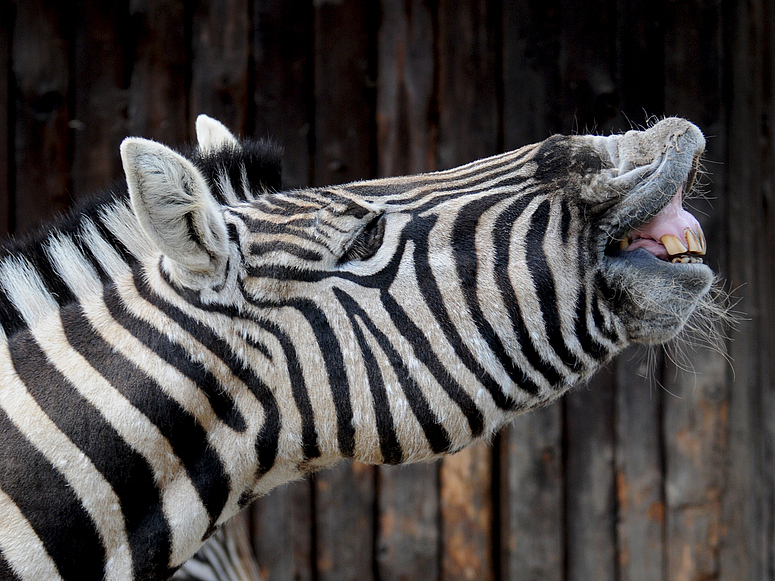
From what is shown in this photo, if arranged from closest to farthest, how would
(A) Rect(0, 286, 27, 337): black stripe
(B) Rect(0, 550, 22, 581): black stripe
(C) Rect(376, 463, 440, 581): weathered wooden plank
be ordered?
(B) Rect(0, 550, 22, 581): black stripe → (A) Rect(0, 286, 27, 337): black stripe → (C) Rect(376, 463, 440, 581): weathered wooden plank

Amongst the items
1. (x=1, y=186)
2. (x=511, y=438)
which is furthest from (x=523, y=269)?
(x=1, y=186)

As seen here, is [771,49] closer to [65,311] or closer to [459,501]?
[459,501]

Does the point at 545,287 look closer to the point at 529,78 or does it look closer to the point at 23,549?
the point at 23,549

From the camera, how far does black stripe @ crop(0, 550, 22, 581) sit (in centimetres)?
122

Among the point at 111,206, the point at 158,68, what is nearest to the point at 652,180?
the point at 111,206

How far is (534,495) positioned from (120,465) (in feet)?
8.17

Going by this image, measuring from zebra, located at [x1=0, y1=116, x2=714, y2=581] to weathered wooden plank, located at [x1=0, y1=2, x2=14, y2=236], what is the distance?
220 cm

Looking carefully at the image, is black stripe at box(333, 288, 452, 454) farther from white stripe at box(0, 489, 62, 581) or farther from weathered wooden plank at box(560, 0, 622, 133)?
weathered wooden plank at box(560, 0, 622, 133)

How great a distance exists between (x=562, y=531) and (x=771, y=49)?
2978mm

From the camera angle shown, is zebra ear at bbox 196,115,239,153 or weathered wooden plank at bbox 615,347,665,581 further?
weathered wooden plank at bbox 615,347,665,581

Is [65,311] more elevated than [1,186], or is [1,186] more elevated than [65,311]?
[1,186]

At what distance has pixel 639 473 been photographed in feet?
10.8

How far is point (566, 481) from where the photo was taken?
10.8ft

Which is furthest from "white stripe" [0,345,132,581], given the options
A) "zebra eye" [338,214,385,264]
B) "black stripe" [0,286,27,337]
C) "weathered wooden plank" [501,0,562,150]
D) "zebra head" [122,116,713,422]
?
"weathered wooden plank" [501,0,562,150]
